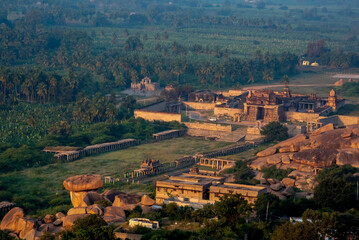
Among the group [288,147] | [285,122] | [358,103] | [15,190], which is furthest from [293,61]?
[15,190]

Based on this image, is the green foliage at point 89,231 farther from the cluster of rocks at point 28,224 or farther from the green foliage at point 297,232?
the green foliage at point 297,232

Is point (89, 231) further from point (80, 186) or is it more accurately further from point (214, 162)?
point (214, 162)

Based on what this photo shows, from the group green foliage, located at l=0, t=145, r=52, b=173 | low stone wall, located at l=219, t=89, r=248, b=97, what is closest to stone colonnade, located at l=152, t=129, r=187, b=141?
green foliage, located at l=0, t=145, r=52, b=173

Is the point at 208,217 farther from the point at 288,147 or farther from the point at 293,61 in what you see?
Result: the point at 293,61

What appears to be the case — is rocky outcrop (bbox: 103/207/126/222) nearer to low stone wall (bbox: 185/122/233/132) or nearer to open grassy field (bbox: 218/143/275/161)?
open grassy field (bbox: 218/143/275/161)

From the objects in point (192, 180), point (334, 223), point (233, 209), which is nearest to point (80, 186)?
point (192, 180)

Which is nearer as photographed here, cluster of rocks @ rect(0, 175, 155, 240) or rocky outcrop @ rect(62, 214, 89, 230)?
rocky outcrop @ rect(62, 214, 89, 230)
